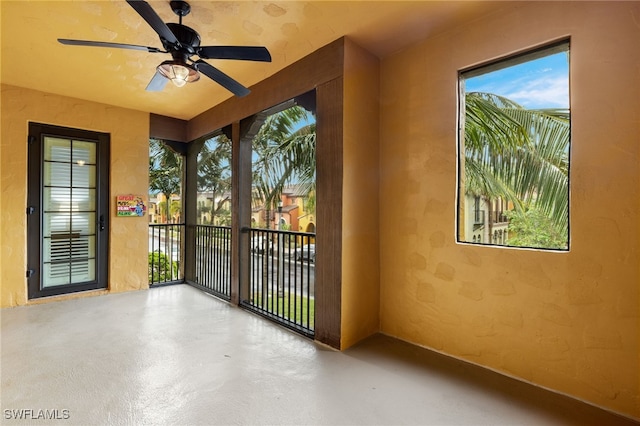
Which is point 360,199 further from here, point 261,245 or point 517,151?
point 261,245

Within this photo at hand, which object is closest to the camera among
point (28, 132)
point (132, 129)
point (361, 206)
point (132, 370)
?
point (132, 370)

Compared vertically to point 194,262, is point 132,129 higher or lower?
higher

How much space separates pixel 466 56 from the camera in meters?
2.46

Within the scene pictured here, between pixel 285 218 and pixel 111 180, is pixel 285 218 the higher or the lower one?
the lower one

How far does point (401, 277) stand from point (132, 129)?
4.35 m

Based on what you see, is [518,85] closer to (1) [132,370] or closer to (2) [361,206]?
(2) [361,206]

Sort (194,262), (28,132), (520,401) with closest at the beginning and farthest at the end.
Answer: (520,401) → (28,132) → (194,262)

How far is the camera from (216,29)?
252 cm

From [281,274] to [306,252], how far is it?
0.60 meters

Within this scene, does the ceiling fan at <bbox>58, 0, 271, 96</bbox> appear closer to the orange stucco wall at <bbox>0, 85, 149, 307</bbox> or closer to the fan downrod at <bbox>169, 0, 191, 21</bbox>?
the fan downrod at <bbox>169, 0, 191, 21</bbox>

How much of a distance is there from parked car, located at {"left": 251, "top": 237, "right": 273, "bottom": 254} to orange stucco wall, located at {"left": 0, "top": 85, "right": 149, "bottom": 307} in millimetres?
1975

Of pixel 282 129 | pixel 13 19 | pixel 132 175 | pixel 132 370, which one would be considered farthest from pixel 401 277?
pixel 132 175

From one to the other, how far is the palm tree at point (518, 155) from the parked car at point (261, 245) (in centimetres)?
224

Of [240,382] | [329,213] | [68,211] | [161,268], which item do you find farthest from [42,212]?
[329,213]
